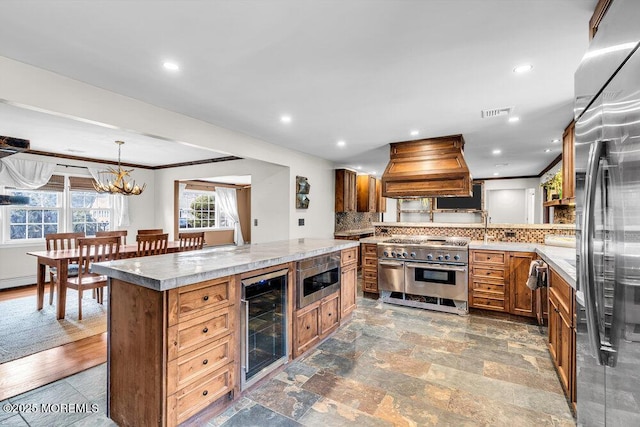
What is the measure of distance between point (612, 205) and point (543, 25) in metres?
1.30

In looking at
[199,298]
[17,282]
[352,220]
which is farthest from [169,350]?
[17,282]

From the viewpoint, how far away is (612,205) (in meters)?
0.96

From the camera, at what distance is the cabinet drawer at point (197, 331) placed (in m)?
1.60

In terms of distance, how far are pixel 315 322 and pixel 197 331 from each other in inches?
52.7

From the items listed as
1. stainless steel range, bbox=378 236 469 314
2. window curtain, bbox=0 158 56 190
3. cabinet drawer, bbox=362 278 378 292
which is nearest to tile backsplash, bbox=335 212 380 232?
cabinet drawer, bbox=362 278 378 292

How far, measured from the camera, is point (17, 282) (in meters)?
5.22

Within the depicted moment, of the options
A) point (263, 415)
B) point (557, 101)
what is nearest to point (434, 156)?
point (557, 101)

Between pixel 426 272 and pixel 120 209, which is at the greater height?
pixel 120 209

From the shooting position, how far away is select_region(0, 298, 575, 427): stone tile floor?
188cm

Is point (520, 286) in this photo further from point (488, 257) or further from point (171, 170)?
point (171, 170)

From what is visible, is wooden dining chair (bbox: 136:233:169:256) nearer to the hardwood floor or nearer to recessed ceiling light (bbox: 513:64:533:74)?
the hardwood floor

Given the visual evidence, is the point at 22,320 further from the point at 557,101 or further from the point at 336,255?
the point at 557,101

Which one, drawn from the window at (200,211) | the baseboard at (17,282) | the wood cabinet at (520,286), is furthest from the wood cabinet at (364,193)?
the baseboard at (17,282)

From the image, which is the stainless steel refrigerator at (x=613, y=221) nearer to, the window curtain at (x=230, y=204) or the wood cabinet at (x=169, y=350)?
the wood cabinet at (x=169, y=350)
